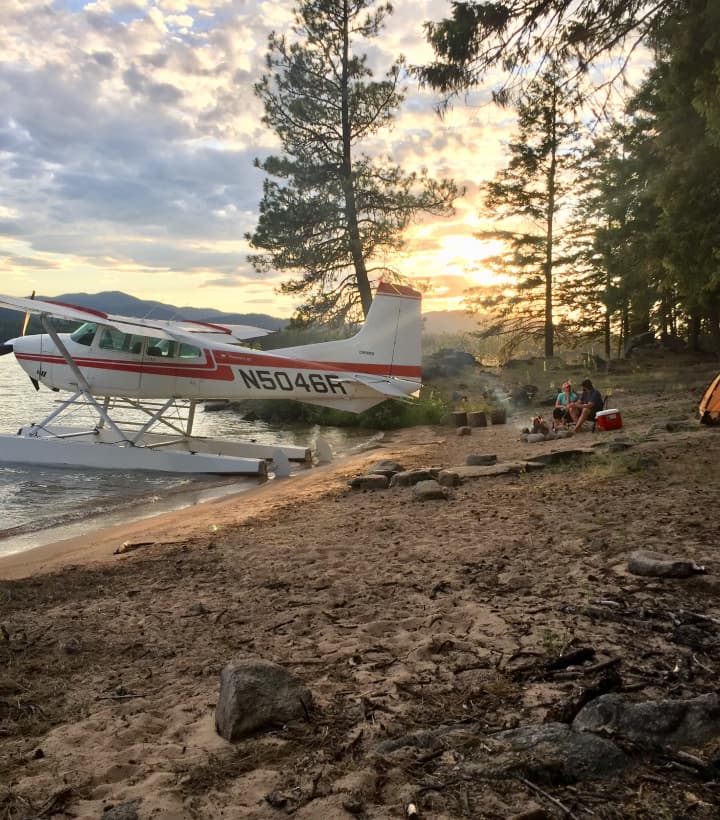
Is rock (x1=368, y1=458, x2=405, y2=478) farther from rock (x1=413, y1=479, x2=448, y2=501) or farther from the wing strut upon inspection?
the wing strut

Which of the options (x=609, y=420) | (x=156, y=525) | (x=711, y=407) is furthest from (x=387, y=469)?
(x=711, y=407)

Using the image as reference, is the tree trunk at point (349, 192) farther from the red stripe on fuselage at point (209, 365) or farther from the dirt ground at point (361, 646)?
the dirt ground at point (361, 646)

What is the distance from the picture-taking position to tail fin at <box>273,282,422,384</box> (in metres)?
15.3

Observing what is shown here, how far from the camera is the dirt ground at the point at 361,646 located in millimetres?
2396

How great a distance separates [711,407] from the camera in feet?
36.3

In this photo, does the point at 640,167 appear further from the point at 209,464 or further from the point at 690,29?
the point at 209,464

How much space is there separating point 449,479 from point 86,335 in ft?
33.4

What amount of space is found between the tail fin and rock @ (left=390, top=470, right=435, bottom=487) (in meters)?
6.35

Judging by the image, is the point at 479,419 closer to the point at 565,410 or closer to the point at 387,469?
the point at 565,410

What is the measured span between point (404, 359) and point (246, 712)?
13.3 metres

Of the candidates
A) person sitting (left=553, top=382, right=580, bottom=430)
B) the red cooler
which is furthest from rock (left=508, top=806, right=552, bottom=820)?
person sitting (left=553, top=382, right=580, bottom=430)

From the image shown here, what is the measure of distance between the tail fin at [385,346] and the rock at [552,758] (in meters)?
12.8

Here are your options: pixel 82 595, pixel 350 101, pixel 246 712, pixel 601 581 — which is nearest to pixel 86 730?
pixel 246 712

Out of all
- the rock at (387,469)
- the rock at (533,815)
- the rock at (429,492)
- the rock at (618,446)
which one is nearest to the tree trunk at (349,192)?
the rock at (387,469)
